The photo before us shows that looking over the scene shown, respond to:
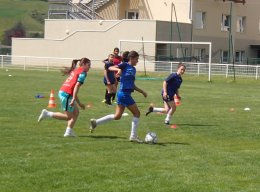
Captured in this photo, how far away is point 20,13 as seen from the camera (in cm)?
16550

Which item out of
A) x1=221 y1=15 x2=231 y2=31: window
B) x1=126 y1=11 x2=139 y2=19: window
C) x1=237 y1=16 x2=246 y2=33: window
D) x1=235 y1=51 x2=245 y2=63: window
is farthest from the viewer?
x1=237 y1=16 x2=246 y2=33: window

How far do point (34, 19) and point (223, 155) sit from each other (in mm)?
154183

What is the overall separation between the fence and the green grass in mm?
Result: 84993

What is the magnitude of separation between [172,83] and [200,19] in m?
43.1

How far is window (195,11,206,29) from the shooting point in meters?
57.9

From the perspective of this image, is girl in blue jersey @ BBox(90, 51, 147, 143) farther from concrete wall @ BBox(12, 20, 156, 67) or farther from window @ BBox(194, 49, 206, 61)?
window @ BBox(194, 49, 206, 61)

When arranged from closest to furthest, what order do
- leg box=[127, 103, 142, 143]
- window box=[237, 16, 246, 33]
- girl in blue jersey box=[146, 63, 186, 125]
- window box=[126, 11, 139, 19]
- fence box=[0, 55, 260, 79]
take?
leg box=[127, 103, 142, 143], girl in blue jersey box=[146, 63, 186, 125], fence box=[0, 55, 260, 79], window box=[126, 11, 139, 19], window box=[237, 16, 246, 33]

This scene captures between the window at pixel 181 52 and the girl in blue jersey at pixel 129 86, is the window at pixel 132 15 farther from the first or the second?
the girl in blue jersey at pixel 129 86

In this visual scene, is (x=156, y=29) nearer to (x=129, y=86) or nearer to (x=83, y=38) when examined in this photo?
Result: (x=83, y=38)

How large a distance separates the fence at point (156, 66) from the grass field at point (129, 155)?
24.7m

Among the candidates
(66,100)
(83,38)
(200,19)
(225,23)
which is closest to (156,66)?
(83,38)

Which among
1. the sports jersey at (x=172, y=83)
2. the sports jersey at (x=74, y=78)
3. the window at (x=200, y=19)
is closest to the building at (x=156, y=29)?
the window at (x=200, y=19)

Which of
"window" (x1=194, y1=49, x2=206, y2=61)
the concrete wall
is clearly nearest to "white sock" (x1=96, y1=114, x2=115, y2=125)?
the concrete wall

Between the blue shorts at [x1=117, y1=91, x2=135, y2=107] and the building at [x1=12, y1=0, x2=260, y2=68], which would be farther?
the building at [x1=12, y1=0, x2=260, y2=68]
